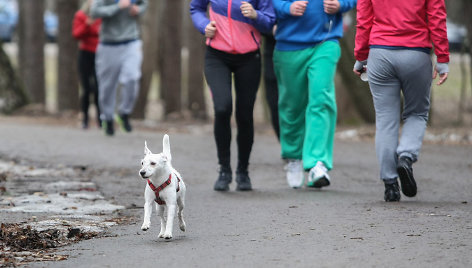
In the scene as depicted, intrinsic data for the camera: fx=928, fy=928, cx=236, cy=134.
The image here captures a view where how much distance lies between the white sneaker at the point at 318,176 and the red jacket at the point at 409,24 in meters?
1.42

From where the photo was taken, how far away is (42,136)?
14.4 m

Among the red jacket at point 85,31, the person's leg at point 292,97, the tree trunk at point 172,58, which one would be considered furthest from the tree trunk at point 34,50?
the person's leg at point 292,97

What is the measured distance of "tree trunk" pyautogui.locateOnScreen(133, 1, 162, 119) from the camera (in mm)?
22047

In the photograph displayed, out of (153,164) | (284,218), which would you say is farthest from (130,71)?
(153,164)

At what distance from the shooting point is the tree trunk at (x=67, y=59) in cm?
2080

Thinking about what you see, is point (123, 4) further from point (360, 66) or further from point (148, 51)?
point (148, 51)

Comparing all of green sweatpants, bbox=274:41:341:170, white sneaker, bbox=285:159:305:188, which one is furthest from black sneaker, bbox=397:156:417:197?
white sneaker, bbox=285:159:305:188

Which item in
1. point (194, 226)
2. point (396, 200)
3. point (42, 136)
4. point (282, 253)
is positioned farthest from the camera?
point (42, 136)

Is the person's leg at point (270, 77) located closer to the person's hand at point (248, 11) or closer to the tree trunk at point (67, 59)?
the person's hand at point (248, 11)

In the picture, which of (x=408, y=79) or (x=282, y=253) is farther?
(x=408, y=79)

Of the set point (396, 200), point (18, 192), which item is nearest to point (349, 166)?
point (396, 200)

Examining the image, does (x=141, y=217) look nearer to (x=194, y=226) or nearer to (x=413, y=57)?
(x=194, y=226)

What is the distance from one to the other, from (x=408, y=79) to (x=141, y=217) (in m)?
2.40

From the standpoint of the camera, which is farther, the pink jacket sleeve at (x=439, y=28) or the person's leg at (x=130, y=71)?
the person's leg at (x=130, y=71)
